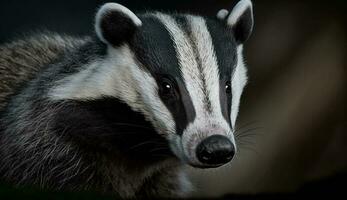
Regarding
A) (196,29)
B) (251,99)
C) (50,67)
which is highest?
(196,29)

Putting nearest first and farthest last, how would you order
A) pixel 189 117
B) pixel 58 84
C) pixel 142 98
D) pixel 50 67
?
pixel 189 117, pixel 142 98, pixel 58 84, pixel 50 67

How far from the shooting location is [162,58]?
1.63 metres

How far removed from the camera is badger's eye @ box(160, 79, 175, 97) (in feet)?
5.28

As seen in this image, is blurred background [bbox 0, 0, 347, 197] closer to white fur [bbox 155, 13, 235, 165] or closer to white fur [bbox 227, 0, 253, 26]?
white fur [bbox 227, 0, 253, 26]

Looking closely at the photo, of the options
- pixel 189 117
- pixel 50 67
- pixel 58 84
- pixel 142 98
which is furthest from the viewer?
pixel 50 67

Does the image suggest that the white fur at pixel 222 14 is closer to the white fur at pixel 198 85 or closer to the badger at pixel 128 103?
the badger at pixel 128 103

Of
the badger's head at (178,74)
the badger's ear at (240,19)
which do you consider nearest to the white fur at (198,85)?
the badger's head at (178,74)

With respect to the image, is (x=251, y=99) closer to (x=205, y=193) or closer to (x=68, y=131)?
(x=205, y=193)

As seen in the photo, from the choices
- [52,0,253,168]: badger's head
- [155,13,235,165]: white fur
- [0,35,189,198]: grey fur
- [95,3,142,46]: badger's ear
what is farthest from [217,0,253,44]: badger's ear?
[0,35,189,198]: grey fur

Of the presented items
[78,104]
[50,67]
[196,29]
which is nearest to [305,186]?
[196,29]

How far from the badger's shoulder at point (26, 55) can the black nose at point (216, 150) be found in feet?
1.82

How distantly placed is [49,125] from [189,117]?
0.37m

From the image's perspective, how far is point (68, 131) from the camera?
1758 mm

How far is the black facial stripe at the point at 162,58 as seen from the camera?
1.58 meters
